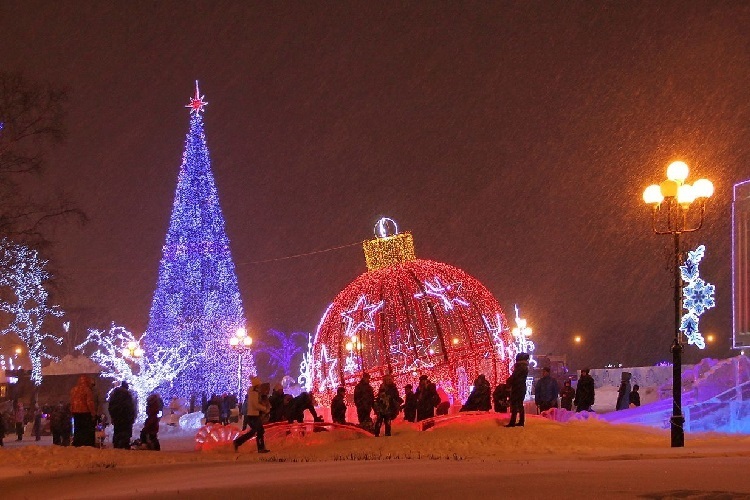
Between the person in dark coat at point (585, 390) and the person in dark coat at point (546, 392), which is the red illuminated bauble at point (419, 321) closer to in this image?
the person in dark coat at point (546, 392)

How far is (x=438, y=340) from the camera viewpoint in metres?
21.1

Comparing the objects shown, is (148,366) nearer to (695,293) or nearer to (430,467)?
(695,293)

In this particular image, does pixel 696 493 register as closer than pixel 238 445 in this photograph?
Yes

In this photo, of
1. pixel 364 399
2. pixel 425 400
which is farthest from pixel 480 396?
pixel 364 399

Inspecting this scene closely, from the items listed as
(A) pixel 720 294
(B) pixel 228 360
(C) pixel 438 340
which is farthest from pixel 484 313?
(A) pixel 720 294

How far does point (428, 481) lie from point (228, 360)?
2934 centimetres

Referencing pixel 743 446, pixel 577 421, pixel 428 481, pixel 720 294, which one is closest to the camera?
pixel 428 481

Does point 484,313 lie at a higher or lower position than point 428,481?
higher

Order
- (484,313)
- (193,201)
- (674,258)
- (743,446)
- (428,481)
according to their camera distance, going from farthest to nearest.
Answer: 1. (193,201)
2. (484,313)
3. (674,258)
4. (743,446)
5. (428,481)

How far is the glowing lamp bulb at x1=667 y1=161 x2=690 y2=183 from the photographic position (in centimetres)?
1509

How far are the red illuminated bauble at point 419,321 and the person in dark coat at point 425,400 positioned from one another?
5.82 feet

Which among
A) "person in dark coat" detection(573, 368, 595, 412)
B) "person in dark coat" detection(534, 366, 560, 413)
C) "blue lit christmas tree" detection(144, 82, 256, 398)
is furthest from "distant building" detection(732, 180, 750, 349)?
"blue lit christmas tree" detection(144, 82, 256, 398)

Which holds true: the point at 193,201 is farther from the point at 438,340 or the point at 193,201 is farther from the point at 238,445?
the point at 238,445

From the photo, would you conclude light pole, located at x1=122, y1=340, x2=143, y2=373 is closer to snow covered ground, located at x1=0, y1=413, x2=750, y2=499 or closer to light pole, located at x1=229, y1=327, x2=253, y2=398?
light pole, located at x1=229, y1=327, x2=253, y2=398
